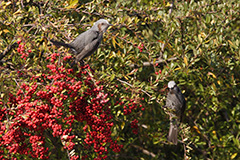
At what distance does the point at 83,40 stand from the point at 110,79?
488 mm

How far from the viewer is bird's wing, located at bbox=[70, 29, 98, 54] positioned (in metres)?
3.10

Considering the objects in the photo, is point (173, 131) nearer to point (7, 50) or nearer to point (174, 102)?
point (174, 102)

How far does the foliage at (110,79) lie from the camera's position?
2.81 meters

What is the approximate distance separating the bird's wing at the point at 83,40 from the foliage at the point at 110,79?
0.06 m

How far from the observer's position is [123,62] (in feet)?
12.0

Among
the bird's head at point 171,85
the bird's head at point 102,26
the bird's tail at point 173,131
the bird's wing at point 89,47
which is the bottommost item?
the bird's tail at point 173,131

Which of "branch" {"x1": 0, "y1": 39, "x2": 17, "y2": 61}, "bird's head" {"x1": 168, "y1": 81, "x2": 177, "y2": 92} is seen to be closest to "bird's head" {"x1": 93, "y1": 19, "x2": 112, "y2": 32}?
"branch" {"x1": 0, "y1": 39, "x2": 17, "y2": 61}

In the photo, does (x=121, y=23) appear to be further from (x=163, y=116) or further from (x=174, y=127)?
(x=163, y=116)

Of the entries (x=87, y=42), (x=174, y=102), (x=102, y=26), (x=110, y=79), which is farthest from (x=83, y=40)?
(x=174, y=102)

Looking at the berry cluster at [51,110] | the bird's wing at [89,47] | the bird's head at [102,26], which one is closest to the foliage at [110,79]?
the berry cluster at [51,110]

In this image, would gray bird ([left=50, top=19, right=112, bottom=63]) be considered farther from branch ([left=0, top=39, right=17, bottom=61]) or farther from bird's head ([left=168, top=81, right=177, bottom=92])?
bird's head ([left=168, top=81, right=177, bottom=92])

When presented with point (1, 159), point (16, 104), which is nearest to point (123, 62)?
point (16, 104)

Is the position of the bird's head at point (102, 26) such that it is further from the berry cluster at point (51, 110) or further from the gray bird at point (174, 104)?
the gray bird at point (174, 104)

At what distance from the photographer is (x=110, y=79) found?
324cm
